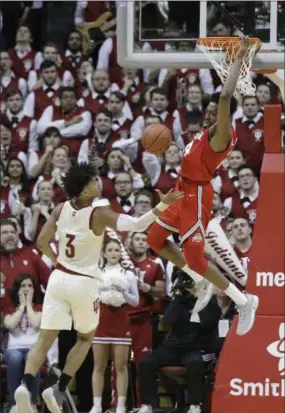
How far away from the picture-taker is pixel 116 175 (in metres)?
14.2

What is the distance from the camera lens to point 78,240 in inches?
417

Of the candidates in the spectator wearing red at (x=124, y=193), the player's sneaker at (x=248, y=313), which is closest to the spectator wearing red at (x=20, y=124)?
the spectator wearing red at (x=124, y=193)

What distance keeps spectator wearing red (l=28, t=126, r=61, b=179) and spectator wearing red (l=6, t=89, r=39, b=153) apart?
0.69ft

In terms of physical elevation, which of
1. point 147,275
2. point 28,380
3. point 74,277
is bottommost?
point 28,380

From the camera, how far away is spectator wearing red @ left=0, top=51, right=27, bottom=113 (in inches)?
645

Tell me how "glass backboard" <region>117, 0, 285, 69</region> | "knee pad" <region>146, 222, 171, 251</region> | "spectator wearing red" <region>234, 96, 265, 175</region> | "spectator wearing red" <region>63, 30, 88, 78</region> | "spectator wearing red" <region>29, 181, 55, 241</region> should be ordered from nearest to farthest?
"knee pad" <region>146, 222, 171, 251</region>, "glass backboard" <region>117, 0, 285, 69</region>, "spectator wearing red" <region>29, 181, 55, 241</region>, "spectator wearing red" <region>234, 96, 265, 175</region>, "spectator wearing red" <region>63, 30, 88, 78</region>

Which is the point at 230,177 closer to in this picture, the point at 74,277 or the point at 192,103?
the point at 192,103

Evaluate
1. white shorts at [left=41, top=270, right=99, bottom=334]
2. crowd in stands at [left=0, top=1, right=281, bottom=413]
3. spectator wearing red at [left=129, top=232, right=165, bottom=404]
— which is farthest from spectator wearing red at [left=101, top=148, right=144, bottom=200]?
white shorts at [left=41, top=270, right=99, bottom=334]

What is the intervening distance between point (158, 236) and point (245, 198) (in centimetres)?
347

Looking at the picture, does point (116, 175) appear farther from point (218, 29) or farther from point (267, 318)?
point (267, 318)

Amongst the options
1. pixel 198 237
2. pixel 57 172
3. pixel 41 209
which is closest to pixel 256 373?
pixel 198 237

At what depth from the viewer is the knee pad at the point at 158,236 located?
1048 cm

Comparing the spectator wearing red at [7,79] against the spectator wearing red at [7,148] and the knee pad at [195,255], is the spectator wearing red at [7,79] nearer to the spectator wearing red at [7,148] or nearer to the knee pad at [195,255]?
the spectator wearing red at [7,148]

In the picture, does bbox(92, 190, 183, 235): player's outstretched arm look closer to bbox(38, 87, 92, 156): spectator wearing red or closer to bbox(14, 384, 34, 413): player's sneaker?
bbox(14, 384, 34, 413): player's sneaker
